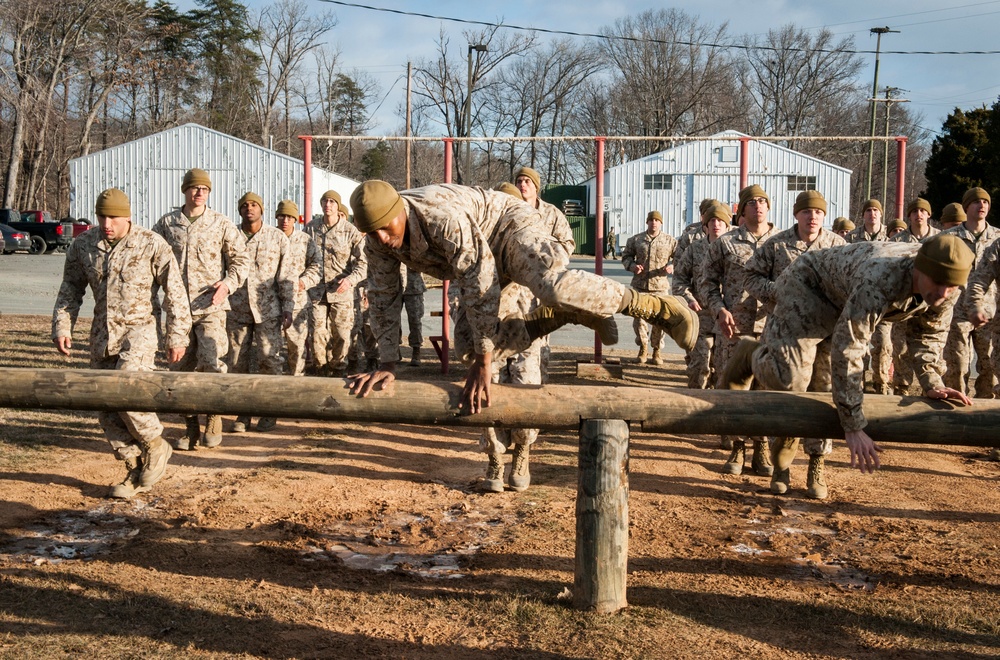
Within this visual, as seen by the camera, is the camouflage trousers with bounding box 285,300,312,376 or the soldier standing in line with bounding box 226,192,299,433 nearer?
the soldier standing in line with bounding box 226,192,299,433

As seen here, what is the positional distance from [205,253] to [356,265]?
2578mm

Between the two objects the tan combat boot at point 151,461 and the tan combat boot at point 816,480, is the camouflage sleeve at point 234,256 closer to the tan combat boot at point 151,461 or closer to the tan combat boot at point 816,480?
the tan combat boot at point 151,461

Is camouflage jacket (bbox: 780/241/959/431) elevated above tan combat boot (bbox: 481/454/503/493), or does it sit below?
above

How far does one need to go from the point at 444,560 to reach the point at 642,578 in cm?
111

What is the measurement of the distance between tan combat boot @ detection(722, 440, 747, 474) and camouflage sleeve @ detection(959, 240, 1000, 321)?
220 centimetres

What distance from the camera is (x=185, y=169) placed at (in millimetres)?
36594

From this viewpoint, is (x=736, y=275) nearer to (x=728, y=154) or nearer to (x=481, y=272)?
(x=481, y=272)

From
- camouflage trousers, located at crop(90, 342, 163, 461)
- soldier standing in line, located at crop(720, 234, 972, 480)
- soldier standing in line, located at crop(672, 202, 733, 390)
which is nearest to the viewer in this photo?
soldier standing in line, located at crop(720, 234, 972, 480)

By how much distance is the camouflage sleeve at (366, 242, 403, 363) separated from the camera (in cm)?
514

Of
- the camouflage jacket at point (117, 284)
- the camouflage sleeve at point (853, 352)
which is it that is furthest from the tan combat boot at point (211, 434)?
the camouflage sleeve at point (853, 352)

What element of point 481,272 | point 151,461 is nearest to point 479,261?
point 481,272

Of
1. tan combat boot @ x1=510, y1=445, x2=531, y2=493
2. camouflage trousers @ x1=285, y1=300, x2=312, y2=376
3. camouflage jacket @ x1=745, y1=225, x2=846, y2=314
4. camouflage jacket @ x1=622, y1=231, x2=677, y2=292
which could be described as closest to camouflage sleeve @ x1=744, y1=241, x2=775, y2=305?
camouflage jacket @ x1=745, y1=225, x2=846, y2=314

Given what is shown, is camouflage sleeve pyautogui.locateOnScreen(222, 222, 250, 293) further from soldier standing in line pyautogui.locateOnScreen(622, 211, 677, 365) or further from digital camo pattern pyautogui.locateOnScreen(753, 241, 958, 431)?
soldier standing in line pyautogui.locateOnScreen(622, 211, 677, 365)

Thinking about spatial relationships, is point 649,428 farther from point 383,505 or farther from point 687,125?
point 687,125
